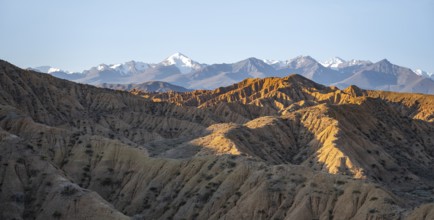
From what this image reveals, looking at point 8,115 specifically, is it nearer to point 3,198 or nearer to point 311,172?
point 3,198

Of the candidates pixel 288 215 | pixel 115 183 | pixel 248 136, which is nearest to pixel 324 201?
pixel 288 215

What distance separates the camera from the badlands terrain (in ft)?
239

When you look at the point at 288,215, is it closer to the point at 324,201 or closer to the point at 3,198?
the point at 324,201

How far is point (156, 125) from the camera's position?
194m

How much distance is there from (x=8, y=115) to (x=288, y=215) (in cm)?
6068

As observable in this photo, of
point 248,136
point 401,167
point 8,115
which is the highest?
point 8,115

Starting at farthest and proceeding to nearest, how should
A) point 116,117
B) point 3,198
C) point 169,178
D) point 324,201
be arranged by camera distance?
point 116,117 → point 169,178 → point 324,201 → point 3,198

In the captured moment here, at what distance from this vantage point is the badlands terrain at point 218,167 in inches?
2867

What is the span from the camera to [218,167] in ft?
301

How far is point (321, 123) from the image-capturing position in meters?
150

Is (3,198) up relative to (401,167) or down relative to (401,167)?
up

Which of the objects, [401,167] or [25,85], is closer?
[401,167]

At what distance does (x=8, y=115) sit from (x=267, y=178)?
178 ft

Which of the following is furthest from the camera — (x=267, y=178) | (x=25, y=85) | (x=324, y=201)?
(x=25, y=85)
